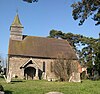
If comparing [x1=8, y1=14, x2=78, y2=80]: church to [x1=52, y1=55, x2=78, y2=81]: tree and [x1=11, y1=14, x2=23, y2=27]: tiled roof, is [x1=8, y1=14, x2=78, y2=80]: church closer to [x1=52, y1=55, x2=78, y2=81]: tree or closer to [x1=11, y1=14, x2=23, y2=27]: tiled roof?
[x1=11, y1=14, x2=23, y2=27]: tiled roof

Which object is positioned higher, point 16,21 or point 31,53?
point 16,21

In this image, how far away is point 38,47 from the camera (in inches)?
2154

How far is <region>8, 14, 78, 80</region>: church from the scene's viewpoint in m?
51.1

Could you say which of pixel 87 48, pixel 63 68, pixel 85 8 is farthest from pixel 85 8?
pixel 87 48

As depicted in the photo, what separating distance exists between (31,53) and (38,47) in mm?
2718

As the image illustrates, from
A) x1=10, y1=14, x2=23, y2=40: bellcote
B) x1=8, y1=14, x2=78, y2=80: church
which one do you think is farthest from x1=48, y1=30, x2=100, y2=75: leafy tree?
x1=10, y1=14, x2=23, y2=40: bellcote

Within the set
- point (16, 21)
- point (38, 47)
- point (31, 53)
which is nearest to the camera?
point (31, 53)

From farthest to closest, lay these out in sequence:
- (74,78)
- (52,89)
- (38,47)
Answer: (38,47) → (74,78) → (52,89)

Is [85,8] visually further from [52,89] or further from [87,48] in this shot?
[87,48]

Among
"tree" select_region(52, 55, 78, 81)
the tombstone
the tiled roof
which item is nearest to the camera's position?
the tombstone

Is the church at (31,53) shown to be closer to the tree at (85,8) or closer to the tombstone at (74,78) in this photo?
the tombstone at (74,78)

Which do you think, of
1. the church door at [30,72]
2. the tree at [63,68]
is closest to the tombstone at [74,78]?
the tree at [63,68]

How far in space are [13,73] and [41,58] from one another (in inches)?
283

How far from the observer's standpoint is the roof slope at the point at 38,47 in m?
52.4
